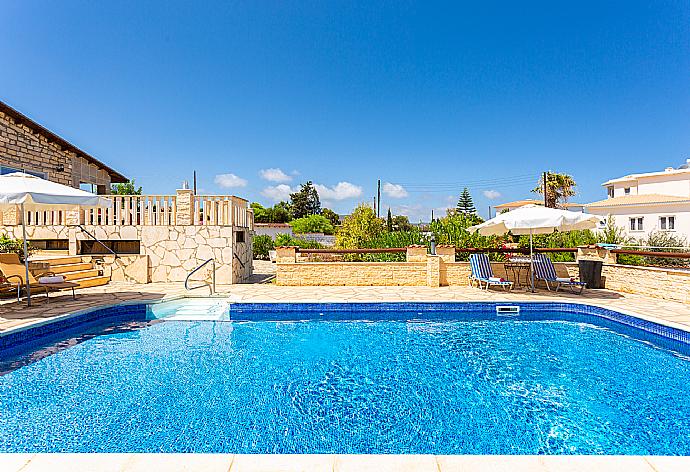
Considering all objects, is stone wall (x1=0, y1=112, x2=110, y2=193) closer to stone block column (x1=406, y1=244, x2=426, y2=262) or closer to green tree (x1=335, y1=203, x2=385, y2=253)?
green tree (x1=335, y1=203, x2=385, y2=253)

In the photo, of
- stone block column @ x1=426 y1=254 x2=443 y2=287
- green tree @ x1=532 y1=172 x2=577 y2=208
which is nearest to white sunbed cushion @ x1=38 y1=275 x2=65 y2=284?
stone block column @ x1=426 y1=254 x2=443 y2=287

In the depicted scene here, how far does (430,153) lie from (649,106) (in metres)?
13.4

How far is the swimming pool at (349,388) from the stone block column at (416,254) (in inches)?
A: 150

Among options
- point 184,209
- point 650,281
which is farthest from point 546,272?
point 184,209

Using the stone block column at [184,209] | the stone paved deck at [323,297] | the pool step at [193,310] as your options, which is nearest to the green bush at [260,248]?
the stone block column at [184,209]

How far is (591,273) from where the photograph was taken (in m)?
11.6

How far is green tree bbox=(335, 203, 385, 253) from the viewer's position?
69.5 feet

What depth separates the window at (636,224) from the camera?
98.1 feet

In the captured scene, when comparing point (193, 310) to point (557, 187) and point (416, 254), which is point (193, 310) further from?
point (557, 187)

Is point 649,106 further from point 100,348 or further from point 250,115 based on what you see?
point 100,348

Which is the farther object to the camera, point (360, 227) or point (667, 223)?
point (667, 223)

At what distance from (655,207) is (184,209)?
3282cm

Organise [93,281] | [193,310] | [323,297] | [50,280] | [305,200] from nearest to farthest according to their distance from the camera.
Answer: [50,280] → [193,310] → [323,297] → [93,281] → [305,200]

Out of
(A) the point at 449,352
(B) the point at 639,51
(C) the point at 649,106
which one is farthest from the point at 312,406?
(C) the point at 649,106
